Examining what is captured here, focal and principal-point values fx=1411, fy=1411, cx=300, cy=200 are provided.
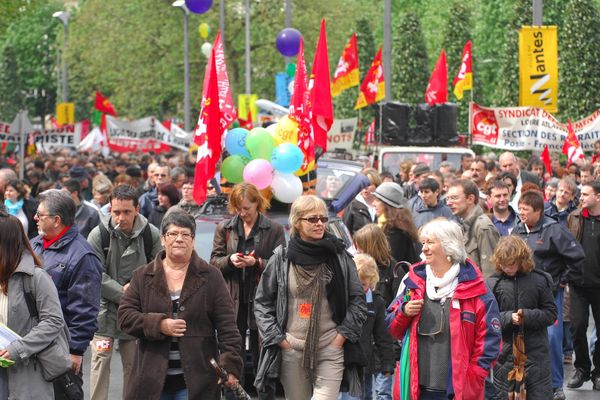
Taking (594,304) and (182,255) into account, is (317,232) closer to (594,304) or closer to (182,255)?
(182,255)

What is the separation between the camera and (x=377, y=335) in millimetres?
8891

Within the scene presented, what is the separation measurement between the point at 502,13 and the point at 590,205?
1705 inches

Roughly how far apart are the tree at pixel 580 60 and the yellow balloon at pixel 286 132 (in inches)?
1073

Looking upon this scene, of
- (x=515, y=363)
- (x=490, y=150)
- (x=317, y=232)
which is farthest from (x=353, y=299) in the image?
(x=490, y=150)

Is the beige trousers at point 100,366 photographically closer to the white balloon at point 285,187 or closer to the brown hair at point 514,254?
the white balloon at point 285,187

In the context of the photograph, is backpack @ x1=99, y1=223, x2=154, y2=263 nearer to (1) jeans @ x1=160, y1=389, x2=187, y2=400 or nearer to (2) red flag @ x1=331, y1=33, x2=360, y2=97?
(1) jeans @ x1=160, y1=389, x2=187, y2=400

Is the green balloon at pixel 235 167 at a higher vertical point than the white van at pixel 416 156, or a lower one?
lower

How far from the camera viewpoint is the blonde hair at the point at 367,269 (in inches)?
354

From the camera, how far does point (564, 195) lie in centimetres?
1336

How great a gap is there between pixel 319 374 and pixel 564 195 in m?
5.95

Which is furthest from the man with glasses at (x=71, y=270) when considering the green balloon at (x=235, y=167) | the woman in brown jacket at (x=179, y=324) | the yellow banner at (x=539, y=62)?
the yellow banner at (x=539, y=62)

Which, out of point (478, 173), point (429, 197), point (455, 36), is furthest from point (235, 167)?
point (455, 36)

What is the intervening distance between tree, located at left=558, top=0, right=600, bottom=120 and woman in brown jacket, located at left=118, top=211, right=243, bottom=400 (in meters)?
32.3

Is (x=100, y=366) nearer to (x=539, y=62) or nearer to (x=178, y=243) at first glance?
(x=178, y=243)
